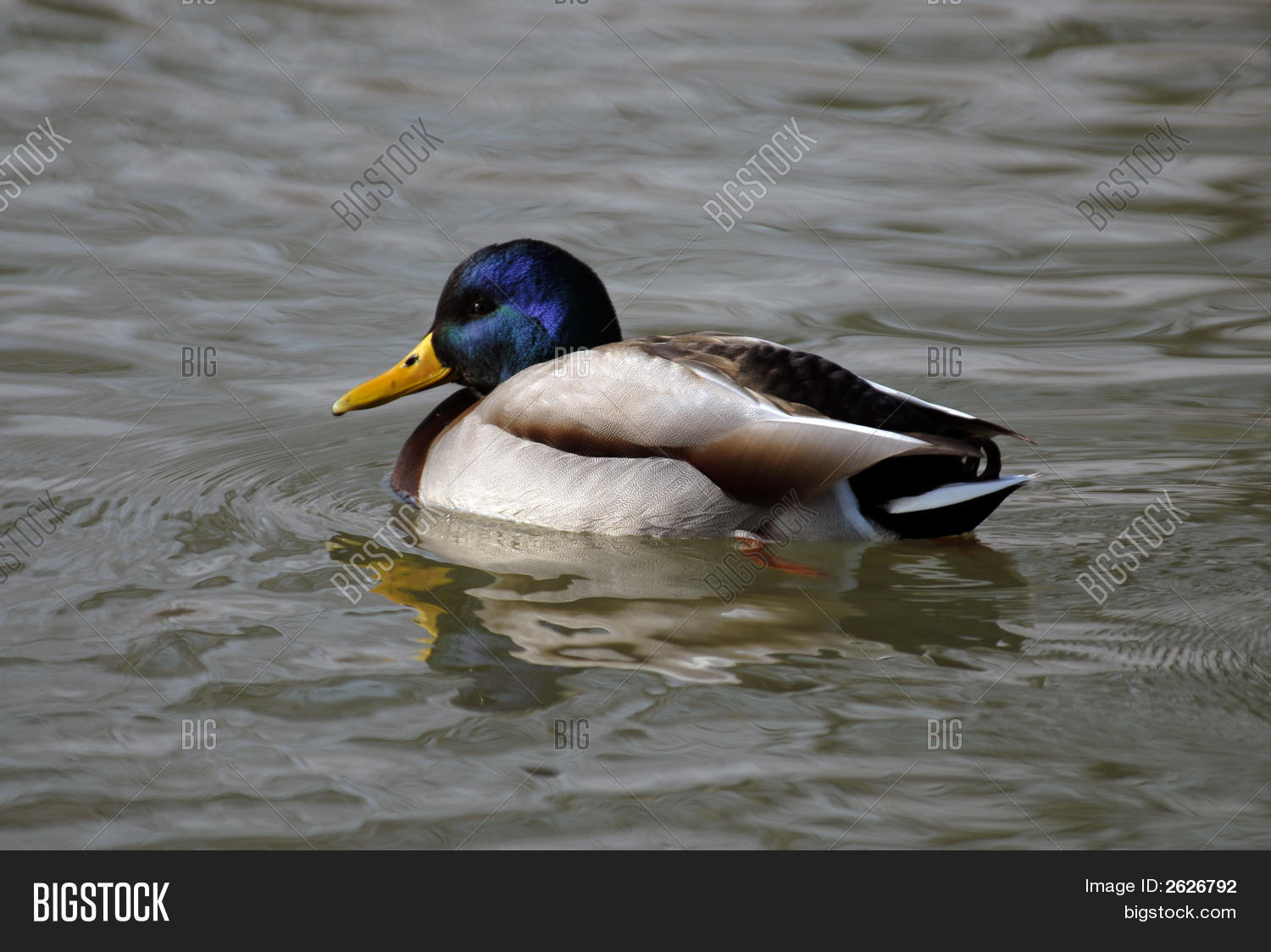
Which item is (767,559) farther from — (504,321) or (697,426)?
(504,321)

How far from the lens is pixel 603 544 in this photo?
6.14 metres

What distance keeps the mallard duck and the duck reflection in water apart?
0.13m

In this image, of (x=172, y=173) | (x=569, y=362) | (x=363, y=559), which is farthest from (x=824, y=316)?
(x=172, y=173)

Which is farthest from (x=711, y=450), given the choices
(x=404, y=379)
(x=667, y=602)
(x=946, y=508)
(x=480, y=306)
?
(x=404, y=379)

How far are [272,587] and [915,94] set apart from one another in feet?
23.6

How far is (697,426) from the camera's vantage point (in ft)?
19.2

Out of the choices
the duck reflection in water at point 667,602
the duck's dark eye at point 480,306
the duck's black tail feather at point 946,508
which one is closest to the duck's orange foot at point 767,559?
the duck reflection in water at point 667,602

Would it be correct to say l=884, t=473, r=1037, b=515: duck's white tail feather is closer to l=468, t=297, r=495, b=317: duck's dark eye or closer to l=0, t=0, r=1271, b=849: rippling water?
l=0, t=0, r=1271, b=849: rippling water

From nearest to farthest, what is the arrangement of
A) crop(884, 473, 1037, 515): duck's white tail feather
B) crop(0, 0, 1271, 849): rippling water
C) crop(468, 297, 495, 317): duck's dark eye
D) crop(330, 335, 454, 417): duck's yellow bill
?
crop(0, 0, 1271, 849): rippling water, crop(884, 473, 1037, 515): duck's white tail feather, crop(468, 297, 495, 317): duck's dark eye, crop(330, 335, 454, 417): duck's yellow bill

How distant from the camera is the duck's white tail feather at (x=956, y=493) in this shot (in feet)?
18.4

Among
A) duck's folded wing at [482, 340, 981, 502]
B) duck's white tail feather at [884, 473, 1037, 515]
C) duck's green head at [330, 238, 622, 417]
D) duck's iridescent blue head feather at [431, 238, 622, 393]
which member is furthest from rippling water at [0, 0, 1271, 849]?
duck's iridescent blue head feather at [431, 238, 622, 393]

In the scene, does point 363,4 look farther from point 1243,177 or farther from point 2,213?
point 1243,177

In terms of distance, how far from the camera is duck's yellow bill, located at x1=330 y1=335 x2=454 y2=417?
695 cm

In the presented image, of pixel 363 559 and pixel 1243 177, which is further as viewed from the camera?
pixel 1243 177
